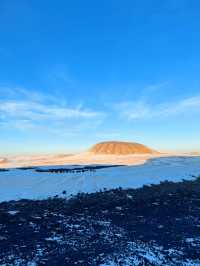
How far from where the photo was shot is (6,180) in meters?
21.0

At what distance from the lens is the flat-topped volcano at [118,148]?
209ft

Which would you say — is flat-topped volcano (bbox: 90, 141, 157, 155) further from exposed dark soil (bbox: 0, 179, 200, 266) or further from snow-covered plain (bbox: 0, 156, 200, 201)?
exposed dark soil (bbox: 0, 179, 200, 266)

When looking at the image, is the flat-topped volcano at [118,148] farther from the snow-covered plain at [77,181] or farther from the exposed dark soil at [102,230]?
the exposed dark soil at [102,230]

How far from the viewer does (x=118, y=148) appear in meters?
65.8

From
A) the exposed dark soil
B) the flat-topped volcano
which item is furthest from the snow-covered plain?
the flat-topped volcano

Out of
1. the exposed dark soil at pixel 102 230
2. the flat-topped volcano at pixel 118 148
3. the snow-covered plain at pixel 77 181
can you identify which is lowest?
the exposed dark soil at pixel 102 230

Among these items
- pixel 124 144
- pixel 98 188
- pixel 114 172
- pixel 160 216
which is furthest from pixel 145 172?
pixel 124 144

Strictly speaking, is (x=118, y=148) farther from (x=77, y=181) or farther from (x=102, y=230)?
(x=102, y=230)

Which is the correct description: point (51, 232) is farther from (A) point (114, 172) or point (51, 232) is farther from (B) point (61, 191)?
(A) point (114, 172)

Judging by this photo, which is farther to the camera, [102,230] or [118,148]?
[118,148]

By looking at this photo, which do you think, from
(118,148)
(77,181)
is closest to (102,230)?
(77,181)

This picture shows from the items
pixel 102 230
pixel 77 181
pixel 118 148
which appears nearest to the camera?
pixel 102 230

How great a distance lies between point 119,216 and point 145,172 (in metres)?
13.2

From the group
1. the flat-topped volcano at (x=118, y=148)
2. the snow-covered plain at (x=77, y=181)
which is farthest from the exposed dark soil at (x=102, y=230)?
the flat-topped volcano at (x=118, y=148)
